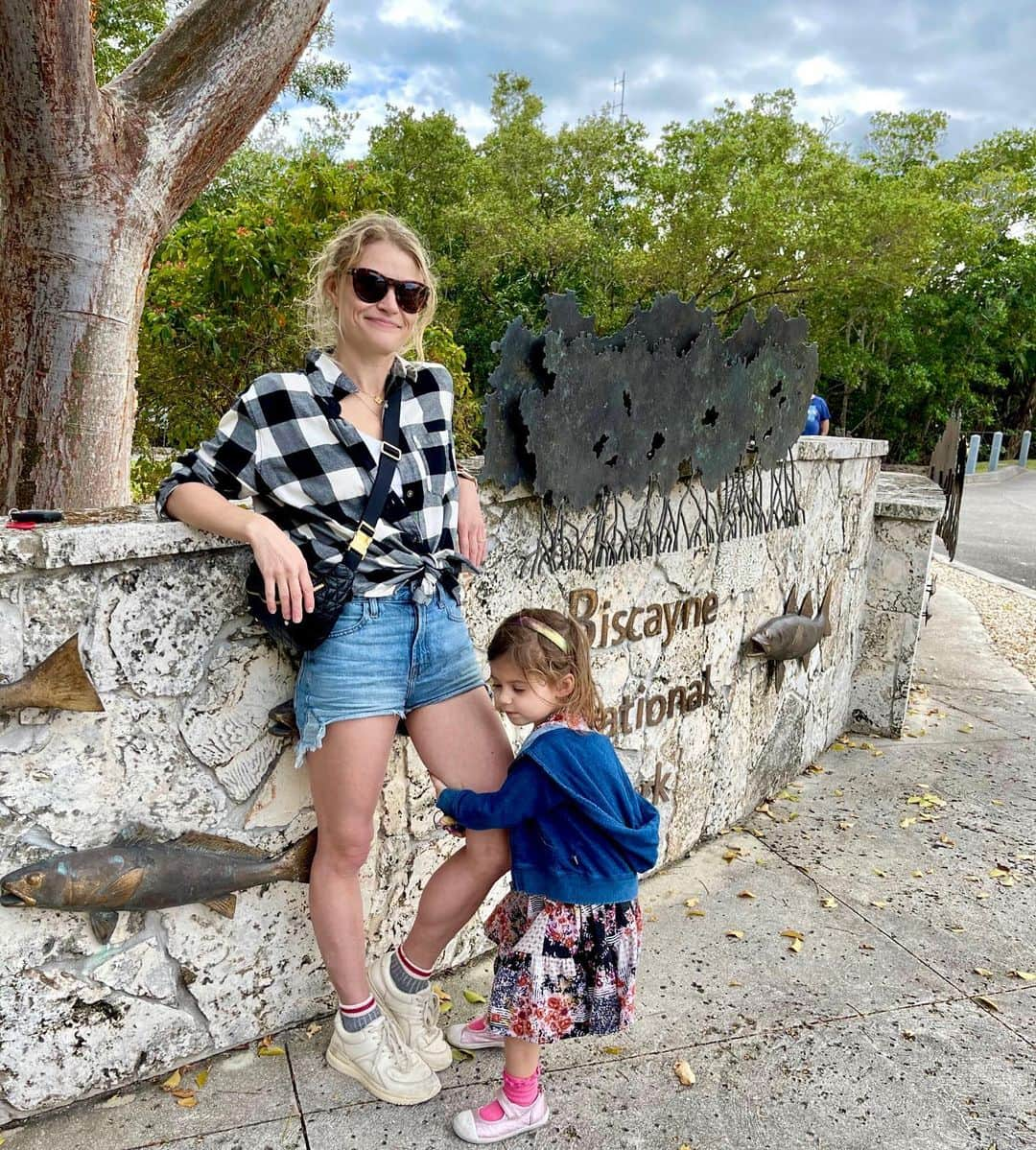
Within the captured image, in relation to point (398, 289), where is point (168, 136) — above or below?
above

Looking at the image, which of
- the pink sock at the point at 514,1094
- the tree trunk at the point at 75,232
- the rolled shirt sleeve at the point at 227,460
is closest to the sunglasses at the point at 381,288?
the rolled shirt sleeve at the point at 227,460

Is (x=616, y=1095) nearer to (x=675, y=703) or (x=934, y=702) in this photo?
(x=675, y=703)

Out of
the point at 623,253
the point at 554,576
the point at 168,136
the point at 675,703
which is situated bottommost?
the point at 675,703

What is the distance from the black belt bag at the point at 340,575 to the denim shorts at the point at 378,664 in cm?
3

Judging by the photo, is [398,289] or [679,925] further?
[679,925]

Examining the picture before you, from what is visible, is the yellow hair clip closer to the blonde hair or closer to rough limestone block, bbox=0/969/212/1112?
the blonde hair

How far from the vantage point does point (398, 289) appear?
194cm

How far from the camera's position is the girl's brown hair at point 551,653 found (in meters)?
1.92

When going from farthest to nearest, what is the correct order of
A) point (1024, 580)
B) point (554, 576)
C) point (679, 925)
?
point (1024, 580), point (679, 925), point (554, 576)

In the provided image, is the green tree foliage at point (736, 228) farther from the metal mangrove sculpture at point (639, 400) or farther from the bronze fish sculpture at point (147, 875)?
the bronze fish sculpture at point (147, 875)

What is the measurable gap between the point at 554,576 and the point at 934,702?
3617mm

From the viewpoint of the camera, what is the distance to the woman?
6.06ft

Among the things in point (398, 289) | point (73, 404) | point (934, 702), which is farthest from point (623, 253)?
point (398, 289)

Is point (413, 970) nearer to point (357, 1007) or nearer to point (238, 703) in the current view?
point (357, 1007)
